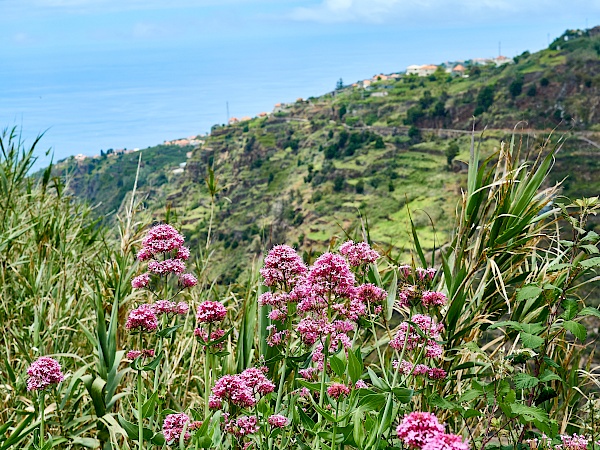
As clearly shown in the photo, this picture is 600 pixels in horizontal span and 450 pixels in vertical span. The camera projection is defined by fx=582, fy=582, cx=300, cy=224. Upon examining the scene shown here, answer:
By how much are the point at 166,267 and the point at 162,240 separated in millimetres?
88

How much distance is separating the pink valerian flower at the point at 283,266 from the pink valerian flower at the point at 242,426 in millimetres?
402

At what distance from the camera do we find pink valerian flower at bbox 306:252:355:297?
1618 mm

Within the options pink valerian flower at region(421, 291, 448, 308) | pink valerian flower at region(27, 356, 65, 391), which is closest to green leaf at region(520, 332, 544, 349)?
pink valerian flower at region(421, 291, 448, 308)

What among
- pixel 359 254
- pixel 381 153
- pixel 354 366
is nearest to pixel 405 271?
pixel 359 254

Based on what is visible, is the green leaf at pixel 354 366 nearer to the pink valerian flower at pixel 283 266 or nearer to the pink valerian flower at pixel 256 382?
the pink valerian flower at pixel 256 382

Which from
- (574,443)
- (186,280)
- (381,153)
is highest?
(381,153)

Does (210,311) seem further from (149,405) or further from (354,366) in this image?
(354,366)

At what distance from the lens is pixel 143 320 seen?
1.68m

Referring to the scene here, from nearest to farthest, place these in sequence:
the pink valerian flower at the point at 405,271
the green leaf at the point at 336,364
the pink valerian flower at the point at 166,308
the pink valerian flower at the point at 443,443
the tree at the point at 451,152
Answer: the pink valerian flower at the point at 443,443, the green leaf at the point at 336,364, the pink valerian flower at the point at 166,308, the pink valerian flower at the point at 405,271, the tree at the point at 451,152

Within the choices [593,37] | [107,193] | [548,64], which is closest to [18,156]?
[107,193]

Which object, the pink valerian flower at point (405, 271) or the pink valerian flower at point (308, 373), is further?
the pink valerian flower at point (405, 271)

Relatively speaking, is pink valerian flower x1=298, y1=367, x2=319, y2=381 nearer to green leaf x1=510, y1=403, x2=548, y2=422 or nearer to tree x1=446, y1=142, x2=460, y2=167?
green leaf x1=510, y1=403, x2=548, y2=422

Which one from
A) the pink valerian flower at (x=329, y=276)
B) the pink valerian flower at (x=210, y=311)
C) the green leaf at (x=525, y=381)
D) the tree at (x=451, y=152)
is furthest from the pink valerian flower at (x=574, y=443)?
the tree at (x=451, y=152)

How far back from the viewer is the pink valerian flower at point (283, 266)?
172 centimetres
